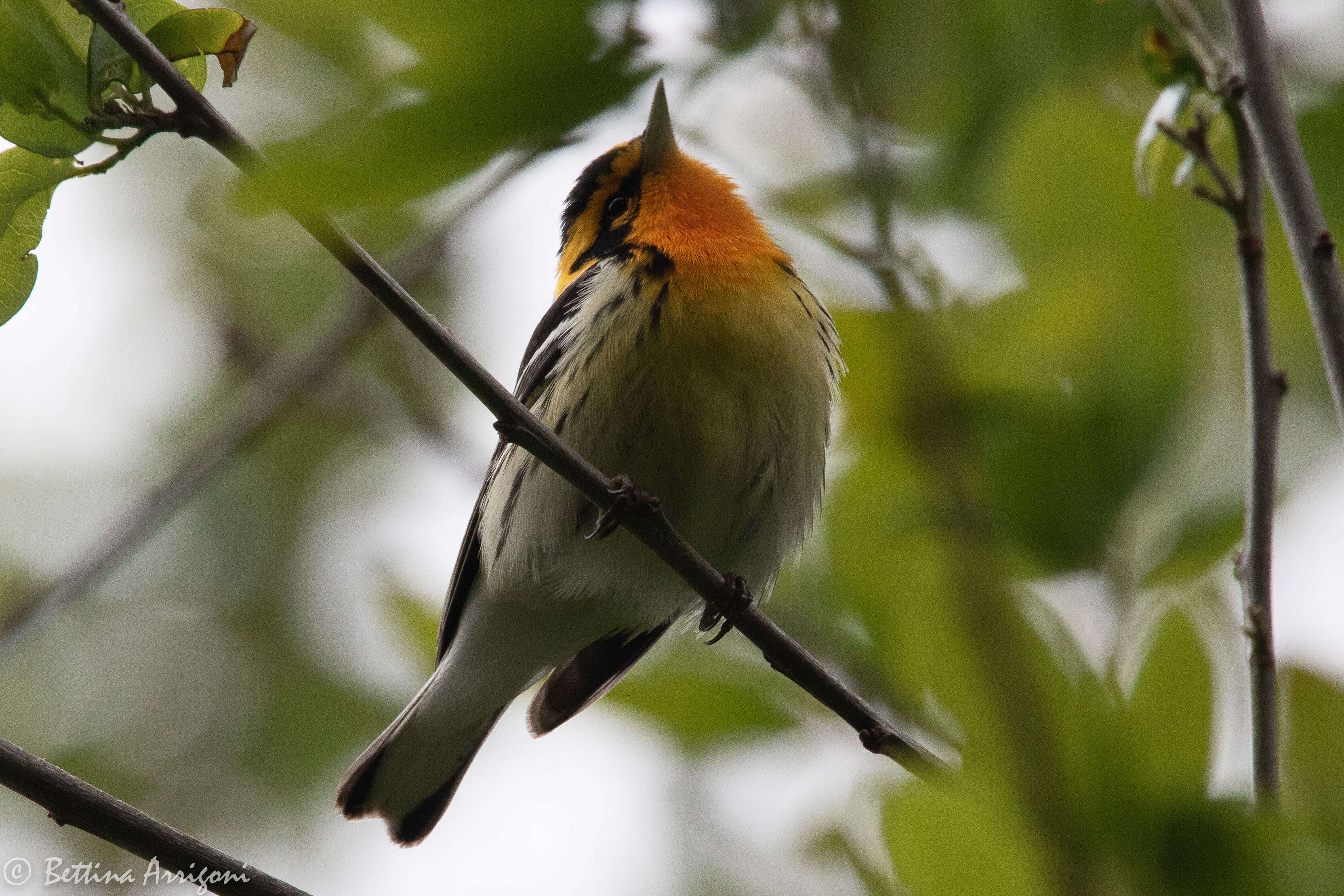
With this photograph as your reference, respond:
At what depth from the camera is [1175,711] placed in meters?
1.67

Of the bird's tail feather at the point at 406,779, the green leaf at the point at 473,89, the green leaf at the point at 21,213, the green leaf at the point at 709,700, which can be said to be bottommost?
the bird's tail feather at the point at 406,779

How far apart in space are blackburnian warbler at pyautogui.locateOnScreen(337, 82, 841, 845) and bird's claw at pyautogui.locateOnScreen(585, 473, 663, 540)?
51 cm

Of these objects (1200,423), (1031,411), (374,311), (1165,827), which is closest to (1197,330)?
(1200,423)

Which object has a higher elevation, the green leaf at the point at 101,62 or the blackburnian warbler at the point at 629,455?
the green leaf at the point at 101,62

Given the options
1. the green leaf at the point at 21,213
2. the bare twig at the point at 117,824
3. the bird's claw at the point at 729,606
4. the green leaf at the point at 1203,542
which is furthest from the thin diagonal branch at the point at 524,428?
the bare twig at the point at 117,824

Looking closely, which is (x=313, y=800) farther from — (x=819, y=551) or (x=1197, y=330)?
(x=1197, y=330)

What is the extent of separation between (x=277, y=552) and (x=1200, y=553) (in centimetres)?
779

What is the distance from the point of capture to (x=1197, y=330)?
8.98 feet

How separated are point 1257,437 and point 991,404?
654 mm

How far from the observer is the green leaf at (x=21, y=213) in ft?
6.80

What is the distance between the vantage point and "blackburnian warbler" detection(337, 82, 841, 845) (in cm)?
405

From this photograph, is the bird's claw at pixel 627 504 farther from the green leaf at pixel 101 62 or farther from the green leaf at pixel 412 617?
the green leaf at pixel 101 62

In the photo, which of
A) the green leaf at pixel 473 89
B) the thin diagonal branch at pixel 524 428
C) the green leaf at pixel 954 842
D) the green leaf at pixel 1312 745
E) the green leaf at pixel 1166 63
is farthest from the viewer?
the green leaf at pixel 1166 63

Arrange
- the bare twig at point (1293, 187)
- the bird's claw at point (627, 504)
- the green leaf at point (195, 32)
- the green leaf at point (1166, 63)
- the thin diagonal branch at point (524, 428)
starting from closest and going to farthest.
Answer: the thin diagonal branch at point (524, 428), the green leaf at point (195, 32), the bare twig at point (1293, 187), the green leaf at point (1166, 63), the bird's claw at point (627, 504)
